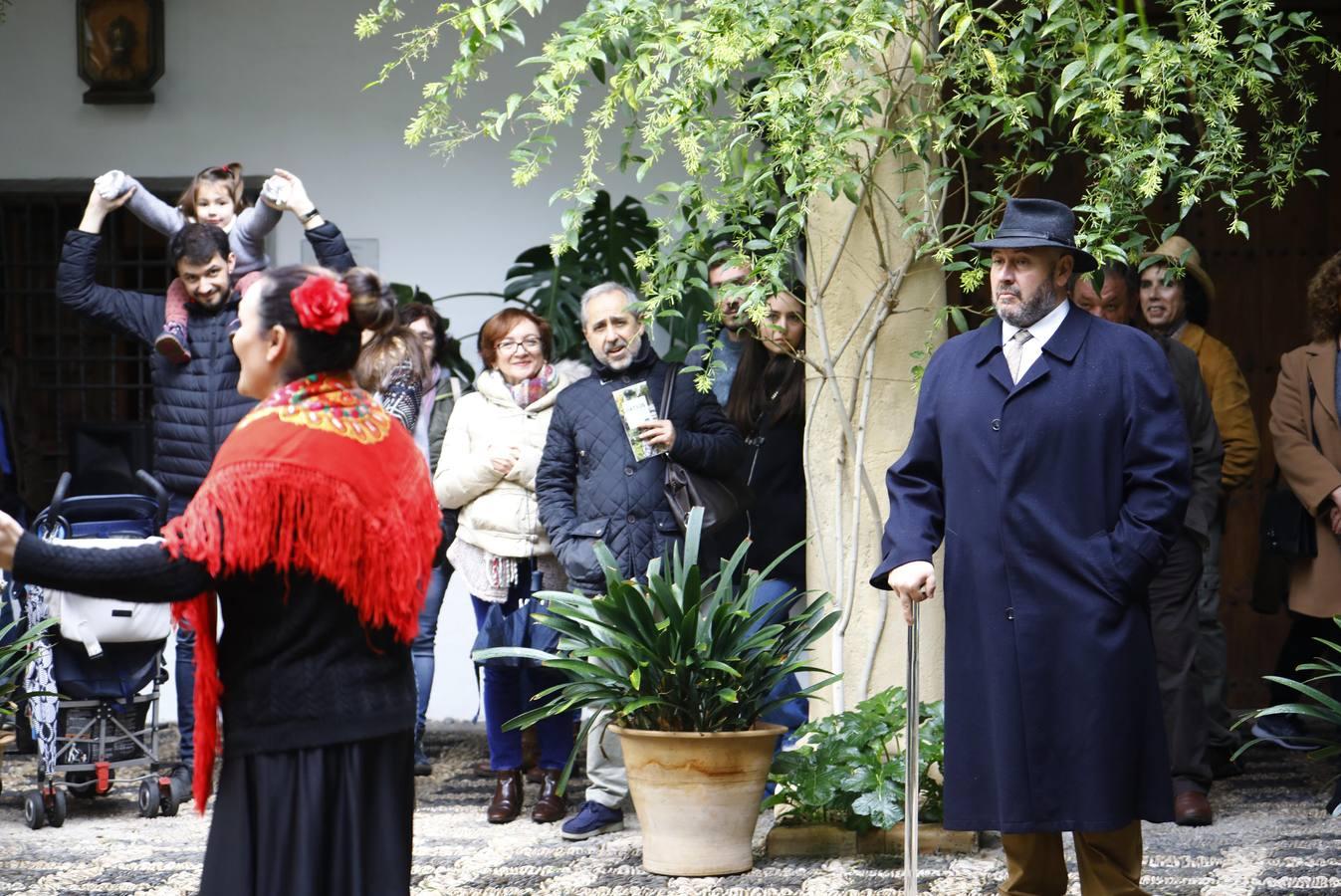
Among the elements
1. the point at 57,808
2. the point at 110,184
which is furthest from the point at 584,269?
the point at 57,808

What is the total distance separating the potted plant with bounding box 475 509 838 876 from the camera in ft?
17.2

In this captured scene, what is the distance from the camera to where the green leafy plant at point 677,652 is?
17.3 ft

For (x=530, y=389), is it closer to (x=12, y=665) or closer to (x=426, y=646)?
(x=426, y=646)

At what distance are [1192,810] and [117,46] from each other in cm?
583

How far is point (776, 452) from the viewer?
6367 millimetres

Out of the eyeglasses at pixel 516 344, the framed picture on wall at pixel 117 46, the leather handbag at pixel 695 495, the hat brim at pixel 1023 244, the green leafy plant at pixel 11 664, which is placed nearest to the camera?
the hat brim at pixel 1023 244

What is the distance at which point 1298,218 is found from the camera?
8281mm

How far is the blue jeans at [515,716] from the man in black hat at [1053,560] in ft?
6.98

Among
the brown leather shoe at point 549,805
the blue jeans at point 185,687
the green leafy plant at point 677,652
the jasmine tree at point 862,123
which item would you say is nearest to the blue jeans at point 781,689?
the jasmine tree at point 862,123

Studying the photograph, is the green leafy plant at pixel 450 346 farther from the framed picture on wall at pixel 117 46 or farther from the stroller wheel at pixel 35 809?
the stroller wheel at pixel 35 809

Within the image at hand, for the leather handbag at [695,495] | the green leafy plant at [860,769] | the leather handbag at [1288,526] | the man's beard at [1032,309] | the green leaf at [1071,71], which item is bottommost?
the green leafy plant at [860,769]

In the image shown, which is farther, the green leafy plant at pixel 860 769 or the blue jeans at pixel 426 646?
the blue jeans at pixel 426 646

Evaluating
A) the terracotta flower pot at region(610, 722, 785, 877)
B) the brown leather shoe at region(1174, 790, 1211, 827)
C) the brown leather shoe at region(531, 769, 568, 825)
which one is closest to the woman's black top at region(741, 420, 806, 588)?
the brown leather shoe at region(531, 769, 568, 825)

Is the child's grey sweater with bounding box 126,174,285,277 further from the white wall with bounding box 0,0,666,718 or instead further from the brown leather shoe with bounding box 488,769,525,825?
the brown leather shoe with bounding box 488,769,525,825
